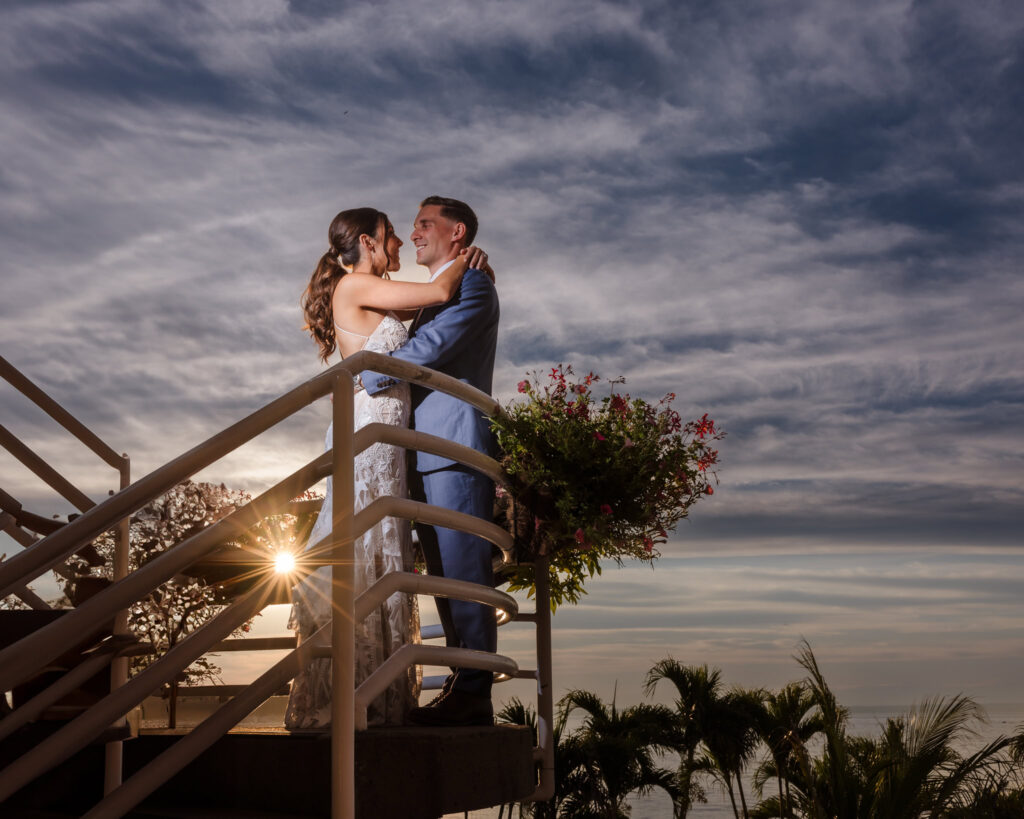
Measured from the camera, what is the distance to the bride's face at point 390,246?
5.98 metres

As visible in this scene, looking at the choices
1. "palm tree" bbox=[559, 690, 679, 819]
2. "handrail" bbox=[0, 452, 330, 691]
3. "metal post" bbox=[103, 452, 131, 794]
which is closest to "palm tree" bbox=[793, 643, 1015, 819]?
"metal post" bbox=[103, 452, 131, 794]

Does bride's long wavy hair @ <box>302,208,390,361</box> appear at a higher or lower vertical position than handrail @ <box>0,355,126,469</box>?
higher

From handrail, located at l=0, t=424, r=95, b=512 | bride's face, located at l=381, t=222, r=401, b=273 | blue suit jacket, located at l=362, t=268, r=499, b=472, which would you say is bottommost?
handrail, located at l=0, t=424, r=95, b=512

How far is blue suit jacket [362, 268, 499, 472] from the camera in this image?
5.35m

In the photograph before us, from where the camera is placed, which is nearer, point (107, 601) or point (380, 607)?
point (107, 601)

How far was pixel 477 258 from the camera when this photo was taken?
19.6ft

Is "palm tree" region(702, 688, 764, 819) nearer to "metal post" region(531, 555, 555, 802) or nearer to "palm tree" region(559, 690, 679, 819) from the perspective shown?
"palm tree" region(559, 690, 679, 819)

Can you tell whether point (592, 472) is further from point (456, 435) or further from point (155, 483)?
point (155, 483)

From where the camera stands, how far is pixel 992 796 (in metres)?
11.2

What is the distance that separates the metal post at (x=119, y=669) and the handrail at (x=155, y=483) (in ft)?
2.39

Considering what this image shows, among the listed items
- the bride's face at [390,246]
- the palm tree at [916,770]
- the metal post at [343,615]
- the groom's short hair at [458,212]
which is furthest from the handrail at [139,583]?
the palm tree at [916,770]

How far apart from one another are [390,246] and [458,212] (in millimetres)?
455

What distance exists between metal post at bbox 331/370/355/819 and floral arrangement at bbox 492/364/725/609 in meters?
1.76

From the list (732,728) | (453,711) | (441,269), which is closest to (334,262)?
(441,269)
